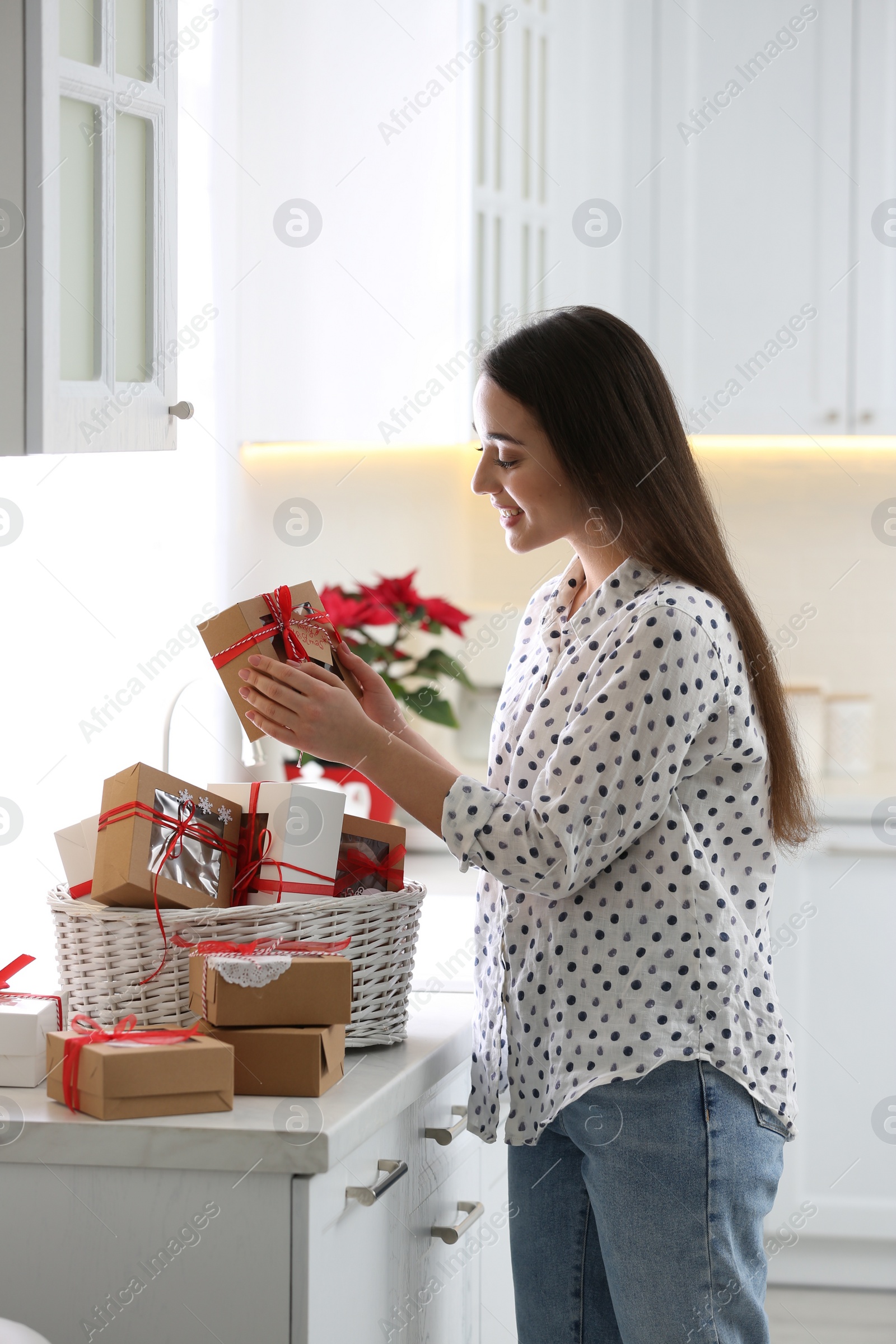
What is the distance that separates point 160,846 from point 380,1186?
0.35 metres

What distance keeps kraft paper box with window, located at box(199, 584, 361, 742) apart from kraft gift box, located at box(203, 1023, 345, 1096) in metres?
0.28

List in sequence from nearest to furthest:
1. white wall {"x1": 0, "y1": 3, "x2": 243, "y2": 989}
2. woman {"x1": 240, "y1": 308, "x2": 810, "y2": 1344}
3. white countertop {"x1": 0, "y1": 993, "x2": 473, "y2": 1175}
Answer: white countertop {"x1": 0, "y1": 993, "x2": 473, "y2": 1175} → woman {"x1": 240, "y1": 308, "x2": 810, "y2": 1344} → white wall {"x1": 0, "y1": 3, "x2": 243, "y2": 989}

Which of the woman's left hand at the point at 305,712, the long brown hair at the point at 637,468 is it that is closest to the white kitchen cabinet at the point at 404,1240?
the woman's left hand at the point at 305,712

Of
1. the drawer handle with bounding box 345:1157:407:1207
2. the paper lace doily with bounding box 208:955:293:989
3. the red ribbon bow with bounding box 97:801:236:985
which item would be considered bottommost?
the drawer handle with bounding box 345:1157:407:1207

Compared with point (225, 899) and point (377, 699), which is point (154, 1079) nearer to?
point (225, 899)

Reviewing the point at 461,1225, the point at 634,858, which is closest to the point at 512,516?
the point at 634,858

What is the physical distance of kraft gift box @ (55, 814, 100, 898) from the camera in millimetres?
1231

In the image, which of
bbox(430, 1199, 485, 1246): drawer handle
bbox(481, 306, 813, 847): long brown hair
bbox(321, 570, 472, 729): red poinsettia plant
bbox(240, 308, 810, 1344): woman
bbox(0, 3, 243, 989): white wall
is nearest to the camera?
bbox(240, 308, 810, 1344): woman

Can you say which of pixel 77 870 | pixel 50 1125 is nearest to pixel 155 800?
pixel 77 870

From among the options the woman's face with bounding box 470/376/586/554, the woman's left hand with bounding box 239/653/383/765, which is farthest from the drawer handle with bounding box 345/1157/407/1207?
the woman's face with bounding box 470/376/586/554

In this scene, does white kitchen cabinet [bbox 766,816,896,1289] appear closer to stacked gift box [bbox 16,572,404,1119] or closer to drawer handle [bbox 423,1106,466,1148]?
drawer handle [bbox 423,1106,466,1148]

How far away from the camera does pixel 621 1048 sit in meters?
1.12

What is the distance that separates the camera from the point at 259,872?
1210mm

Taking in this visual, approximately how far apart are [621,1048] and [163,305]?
86 cm
